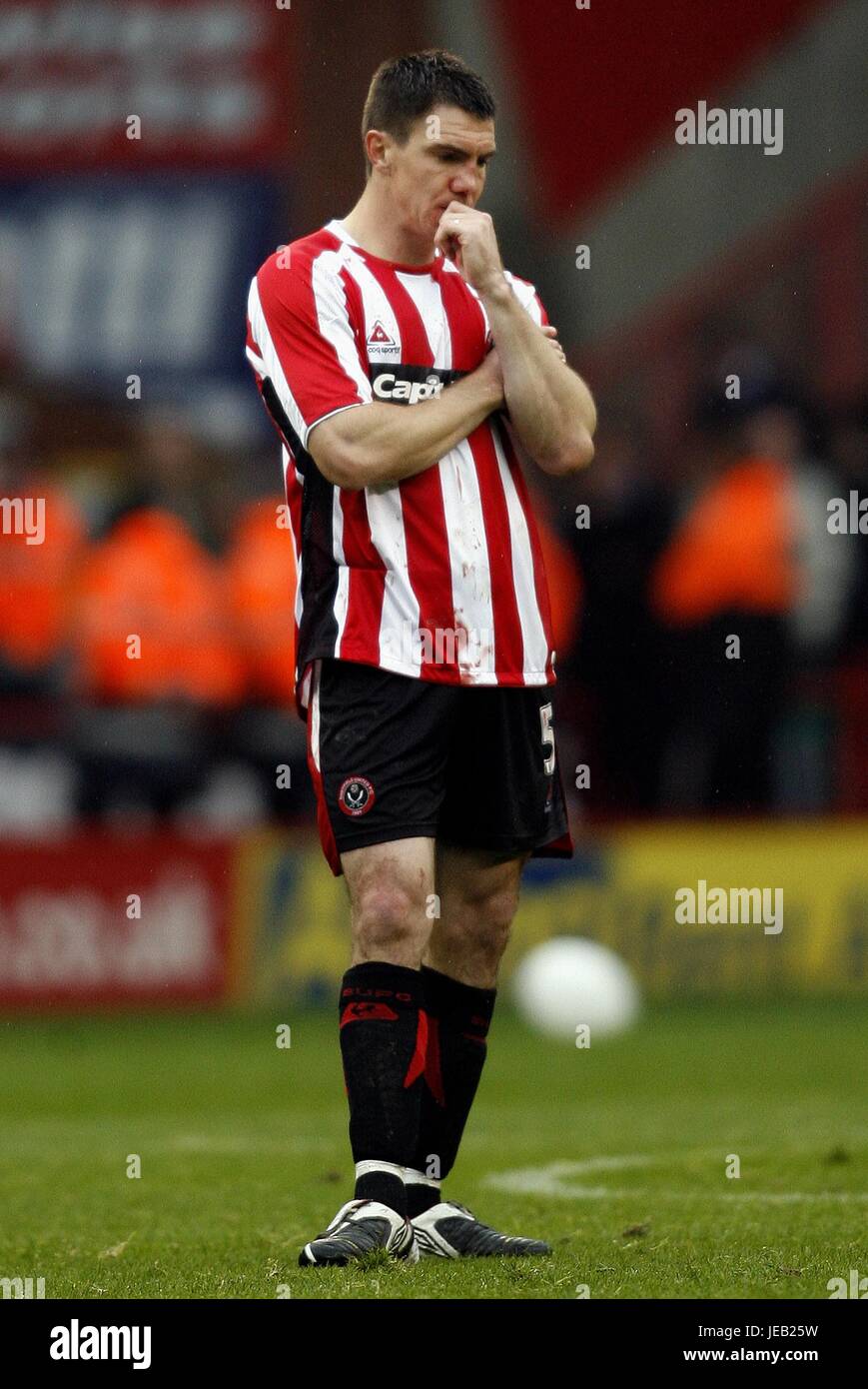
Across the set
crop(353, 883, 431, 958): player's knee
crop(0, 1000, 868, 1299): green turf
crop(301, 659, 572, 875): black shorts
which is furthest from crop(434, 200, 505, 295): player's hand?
crop(0, 1000, 868, 1299): green turf

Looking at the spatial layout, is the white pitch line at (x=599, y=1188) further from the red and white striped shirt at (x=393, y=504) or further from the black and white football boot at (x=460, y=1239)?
the red and white striped shirt at (x=393, y=504)

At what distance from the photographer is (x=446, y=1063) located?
4.88 m

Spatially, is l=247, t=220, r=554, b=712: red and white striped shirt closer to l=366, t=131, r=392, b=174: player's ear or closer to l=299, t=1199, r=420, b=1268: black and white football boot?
l=366, t=131, r=392, b=174: player's ear

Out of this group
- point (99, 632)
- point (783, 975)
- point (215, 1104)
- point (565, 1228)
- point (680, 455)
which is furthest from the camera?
point (680, 455)

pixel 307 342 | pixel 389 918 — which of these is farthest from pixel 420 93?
pixel 389 918

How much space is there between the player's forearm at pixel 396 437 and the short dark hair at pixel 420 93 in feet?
1.75

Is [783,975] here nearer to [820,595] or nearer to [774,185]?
[820,595]

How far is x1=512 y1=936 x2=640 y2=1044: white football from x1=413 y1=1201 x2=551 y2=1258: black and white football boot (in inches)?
197

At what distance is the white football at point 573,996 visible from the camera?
9.81 m

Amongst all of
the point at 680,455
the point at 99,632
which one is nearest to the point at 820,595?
the point at 680,455

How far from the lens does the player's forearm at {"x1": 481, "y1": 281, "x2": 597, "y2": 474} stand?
4.64 m

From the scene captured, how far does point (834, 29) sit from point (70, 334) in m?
5.45

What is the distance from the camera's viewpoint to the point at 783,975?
11031 millimetres

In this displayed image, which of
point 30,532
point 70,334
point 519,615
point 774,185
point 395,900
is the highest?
point 774,185
